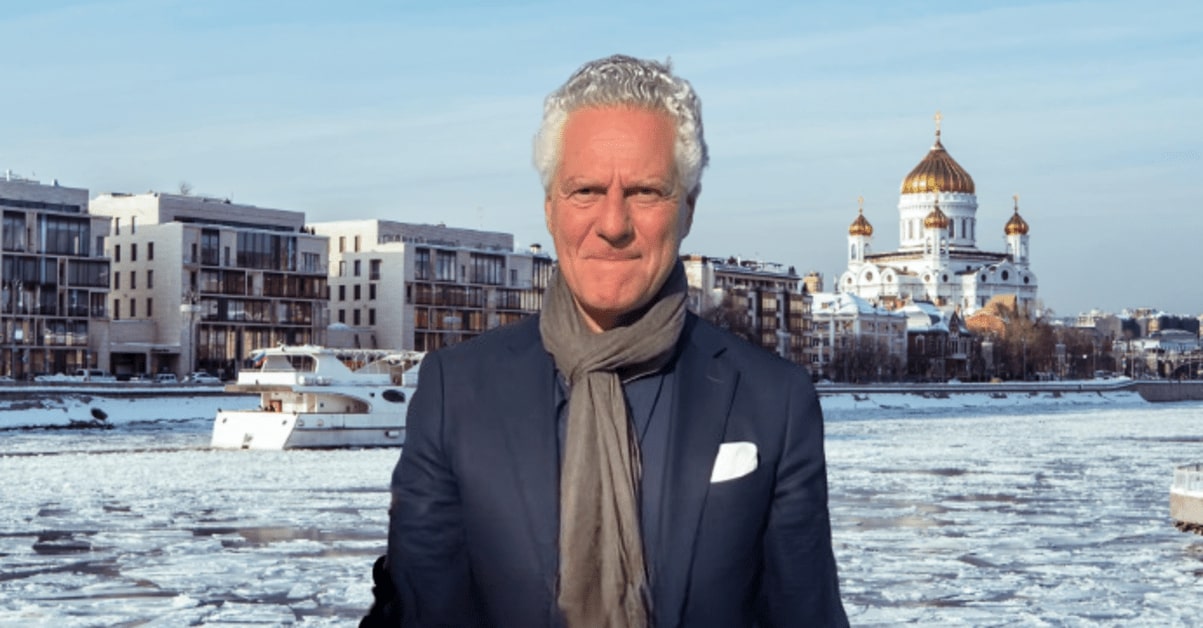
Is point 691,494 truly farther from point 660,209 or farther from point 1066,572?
point 1066,572

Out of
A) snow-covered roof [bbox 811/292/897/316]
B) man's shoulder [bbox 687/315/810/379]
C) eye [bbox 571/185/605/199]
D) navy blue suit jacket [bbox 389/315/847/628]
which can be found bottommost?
navy blue suit jacket [bbox 389/315/847/628]

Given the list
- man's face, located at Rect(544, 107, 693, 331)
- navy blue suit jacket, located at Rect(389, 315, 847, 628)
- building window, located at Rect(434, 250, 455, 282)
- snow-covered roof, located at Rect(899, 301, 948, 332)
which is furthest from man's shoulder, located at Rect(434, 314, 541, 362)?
snow-covered roof, located at Rect(899, 301, 948, 332)

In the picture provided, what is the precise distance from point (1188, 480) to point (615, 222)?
20.7m

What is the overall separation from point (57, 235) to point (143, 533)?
7615 cm

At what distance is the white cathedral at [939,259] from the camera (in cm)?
18788

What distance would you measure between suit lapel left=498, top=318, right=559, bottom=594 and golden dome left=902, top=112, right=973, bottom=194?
18931cm

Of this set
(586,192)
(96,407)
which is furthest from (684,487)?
(96,407)

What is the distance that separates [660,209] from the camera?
3.62 m

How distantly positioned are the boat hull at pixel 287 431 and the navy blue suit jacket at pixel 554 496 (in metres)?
44.1

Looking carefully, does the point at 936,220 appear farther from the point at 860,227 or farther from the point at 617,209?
the point at 617,209

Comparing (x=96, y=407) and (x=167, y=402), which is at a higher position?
(x=167, y=402)

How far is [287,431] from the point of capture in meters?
47.3

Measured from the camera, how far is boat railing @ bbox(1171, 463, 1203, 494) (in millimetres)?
22297

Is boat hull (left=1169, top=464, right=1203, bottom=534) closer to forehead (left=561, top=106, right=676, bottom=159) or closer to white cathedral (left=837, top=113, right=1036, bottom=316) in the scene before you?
forehead (left=561, top=106, right=676, bottom=159)
